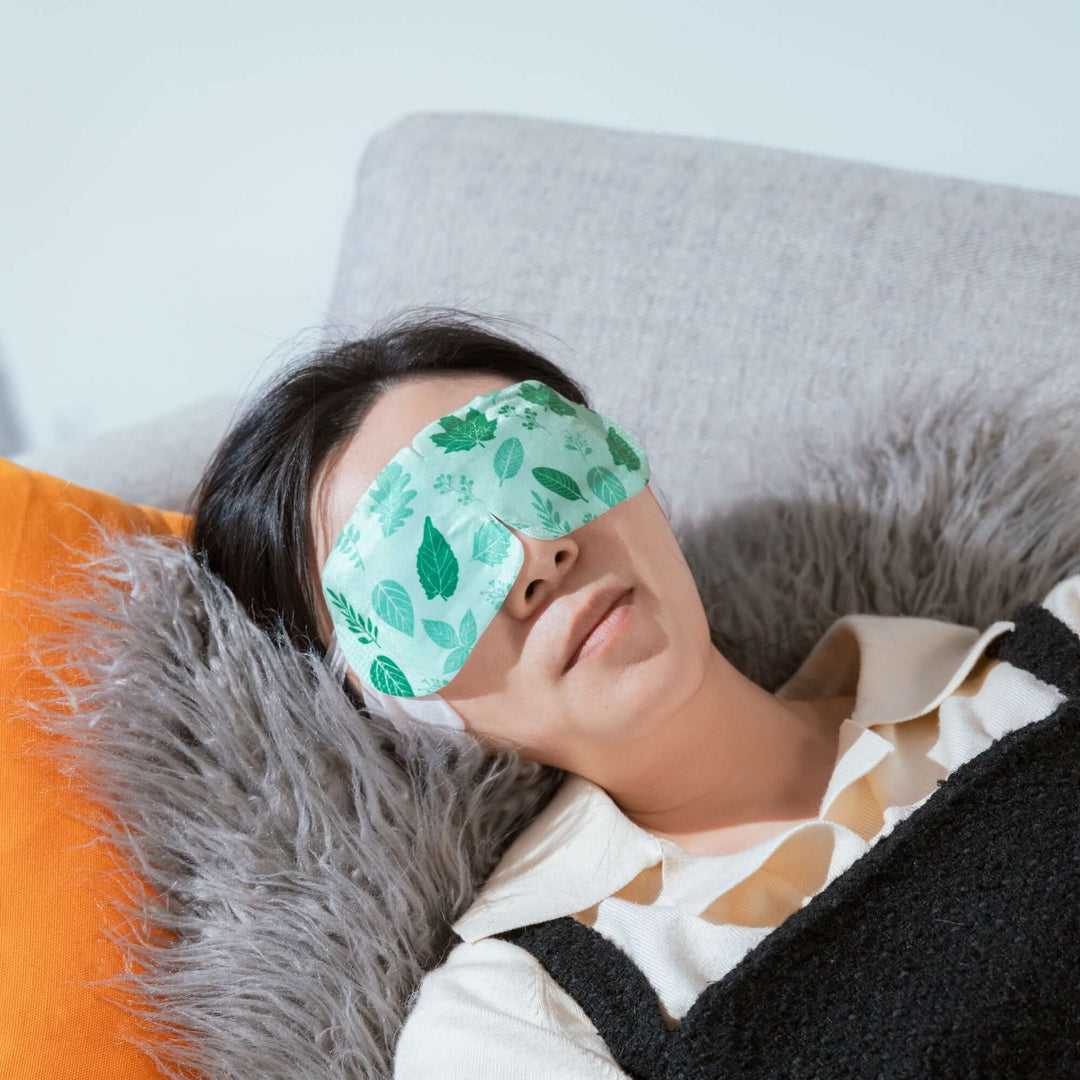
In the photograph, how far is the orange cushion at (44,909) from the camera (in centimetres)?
79

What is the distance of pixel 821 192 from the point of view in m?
1.23

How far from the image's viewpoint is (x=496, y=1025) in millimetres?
814

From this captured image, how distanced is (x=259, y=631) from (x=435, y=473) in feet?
0.71

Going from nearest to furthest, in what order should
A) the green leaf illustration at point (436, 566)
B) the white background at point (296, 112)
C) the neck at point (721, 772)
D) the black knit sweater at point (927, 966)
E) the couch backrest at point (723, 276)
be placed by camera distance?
the black knit sweater at point (927, 966), the green leaf illustration at point (436, 566), the neck at point (721, 772), the couch backrest at point (723, 276), the white background at point (296, 112)

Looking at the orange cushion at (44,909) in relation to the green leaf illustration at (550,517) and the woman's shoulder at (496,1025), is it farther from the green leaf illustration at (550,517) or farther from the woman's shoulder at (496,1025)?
the green leaf illustration at (550,517)

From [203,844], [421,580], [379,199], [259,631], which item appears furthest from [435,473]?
[379,199]

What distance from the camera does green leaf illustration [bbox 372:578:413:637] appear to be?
0.85 meters

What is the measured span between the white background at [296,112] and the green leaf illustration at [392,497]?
603 mm

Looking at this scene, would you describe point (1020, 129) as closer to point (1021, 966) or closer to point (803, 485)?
point (803, 485)

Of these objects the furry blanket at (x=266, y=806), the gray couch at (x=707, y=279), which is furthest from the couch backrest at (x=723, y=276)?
the furry blanket at (x=266, y=806)

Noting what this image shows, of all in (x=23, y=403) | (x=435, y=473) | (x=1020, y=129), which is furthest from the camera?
(x=23, y=403)

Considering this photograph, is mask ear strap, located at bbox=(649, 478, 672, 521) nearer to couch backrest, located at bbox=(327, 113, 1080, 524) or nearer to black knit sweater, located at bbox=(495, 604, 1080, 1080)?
couch backrest, located at bbox=(327, 113, 1080, 524)

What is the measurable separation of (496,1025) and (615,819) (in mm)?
194

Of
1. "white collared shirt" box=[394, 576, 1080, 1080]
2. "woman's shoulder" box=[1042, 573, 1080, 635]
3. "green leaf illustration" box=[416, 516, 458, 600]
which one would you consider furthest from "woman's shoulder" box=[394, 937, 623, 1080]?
"woman's shoulder" box=[1042, 573, 1080, 635]
